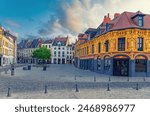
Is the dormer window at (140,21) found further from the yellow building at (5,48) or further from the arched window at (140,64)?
the yellow building at (5,48)

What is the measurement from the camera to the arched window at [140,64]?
27.9 m

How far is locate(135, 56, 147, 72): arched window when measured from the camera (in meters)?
27.9

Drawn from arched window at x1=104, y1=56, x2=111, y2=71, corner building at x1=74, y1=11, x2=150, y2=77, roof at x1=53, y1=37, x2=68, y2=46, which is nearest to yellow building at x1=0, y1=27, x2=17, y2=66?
roof at x1=53, y1=37, x2=68, y2=46

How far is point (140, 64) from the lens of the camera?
2811 centimetres

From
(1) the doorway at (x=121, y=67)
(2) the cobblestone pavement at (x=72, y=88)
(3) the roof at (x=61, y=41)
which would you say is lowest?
(2) the cobblestone pavement at (x=72, y=88)

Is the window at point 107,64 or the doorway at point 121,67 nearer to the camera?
the doorway at point 121,67

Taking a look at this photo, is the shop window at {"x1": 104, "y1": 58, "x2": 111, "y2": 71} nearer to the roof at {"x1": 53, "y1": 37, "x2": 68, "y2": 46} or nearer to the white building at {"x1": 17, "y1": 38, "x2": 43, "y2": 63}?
the roof at {"x1": 53, "y1": 37, "x2": 68, "y2": 46}

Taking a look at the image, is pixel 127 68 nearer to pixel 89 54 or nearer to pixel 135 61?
pixel 135 61

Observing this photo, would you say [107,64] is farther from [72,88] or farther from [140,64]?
[72,88]

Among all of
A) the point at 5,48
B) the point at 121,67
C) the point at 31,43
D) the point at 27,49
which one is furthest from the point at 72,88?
the point at 31,43

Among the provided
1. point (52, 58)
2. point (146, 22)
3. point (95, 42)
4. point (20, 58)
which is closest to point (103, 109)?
point (146, 22)

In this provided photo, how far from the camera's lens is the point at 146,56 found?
28109 millimetres

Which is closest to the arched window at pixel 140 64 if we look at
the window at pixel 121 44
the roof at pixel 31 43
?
the window at pixel 121 44

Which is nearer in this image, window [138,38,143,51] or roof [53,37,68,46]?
window [138,38,143,51]
